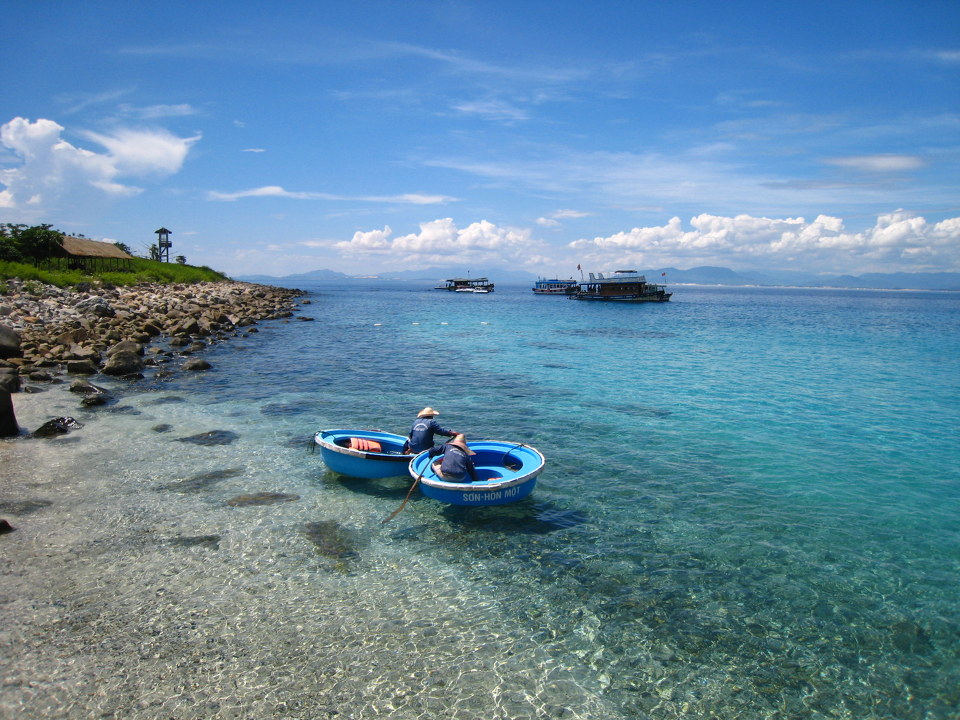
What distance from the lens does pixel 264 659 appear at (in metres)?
8.35

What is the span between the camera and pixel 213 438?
62.9ft

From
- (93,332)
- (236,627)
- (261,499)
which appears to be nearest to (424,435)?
(261,499)

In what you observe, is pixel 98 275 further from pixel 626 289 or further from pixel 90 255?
pixel 626 289

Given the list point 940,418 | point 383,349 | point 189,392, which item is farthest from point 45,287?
point 940,418

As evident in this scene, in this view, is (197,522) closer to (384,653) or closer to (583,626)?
(384,653)

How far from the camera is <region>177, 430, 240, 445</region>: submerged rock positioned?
18.8 metres

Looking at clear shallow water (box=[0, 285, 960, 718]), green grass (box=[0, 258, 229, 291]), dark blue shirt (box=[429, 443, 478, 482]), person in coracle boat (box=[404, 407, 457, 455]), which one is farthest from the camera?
green grass (box=[0, 258, 229, 291])

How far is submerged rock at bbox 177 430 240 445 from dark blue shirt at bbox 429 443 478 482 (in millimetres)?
9386

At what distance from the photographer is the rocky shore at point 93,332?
2717 centimetres

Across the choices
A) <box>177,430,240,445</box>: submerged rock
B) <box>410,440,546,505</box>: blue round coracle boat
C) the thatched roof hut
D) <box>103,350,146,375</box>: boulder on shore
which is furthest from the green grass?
<box>410,440,546,505</box>: blue round coracle boat

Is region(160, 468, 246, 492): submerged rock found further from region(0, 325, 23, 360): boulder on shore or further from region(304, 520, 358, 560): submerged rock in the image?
region(0, 325, 23, 360): boulder on shore

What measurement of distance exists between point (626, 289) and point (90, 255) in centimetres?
10183

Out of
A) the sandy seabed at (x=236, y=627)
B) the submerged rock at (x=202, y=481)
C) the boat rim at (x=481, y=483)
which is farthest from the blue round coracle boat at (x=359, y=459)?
the submerged rock at (x=202, y=481)

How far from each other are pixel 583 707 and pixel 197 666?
578cm
